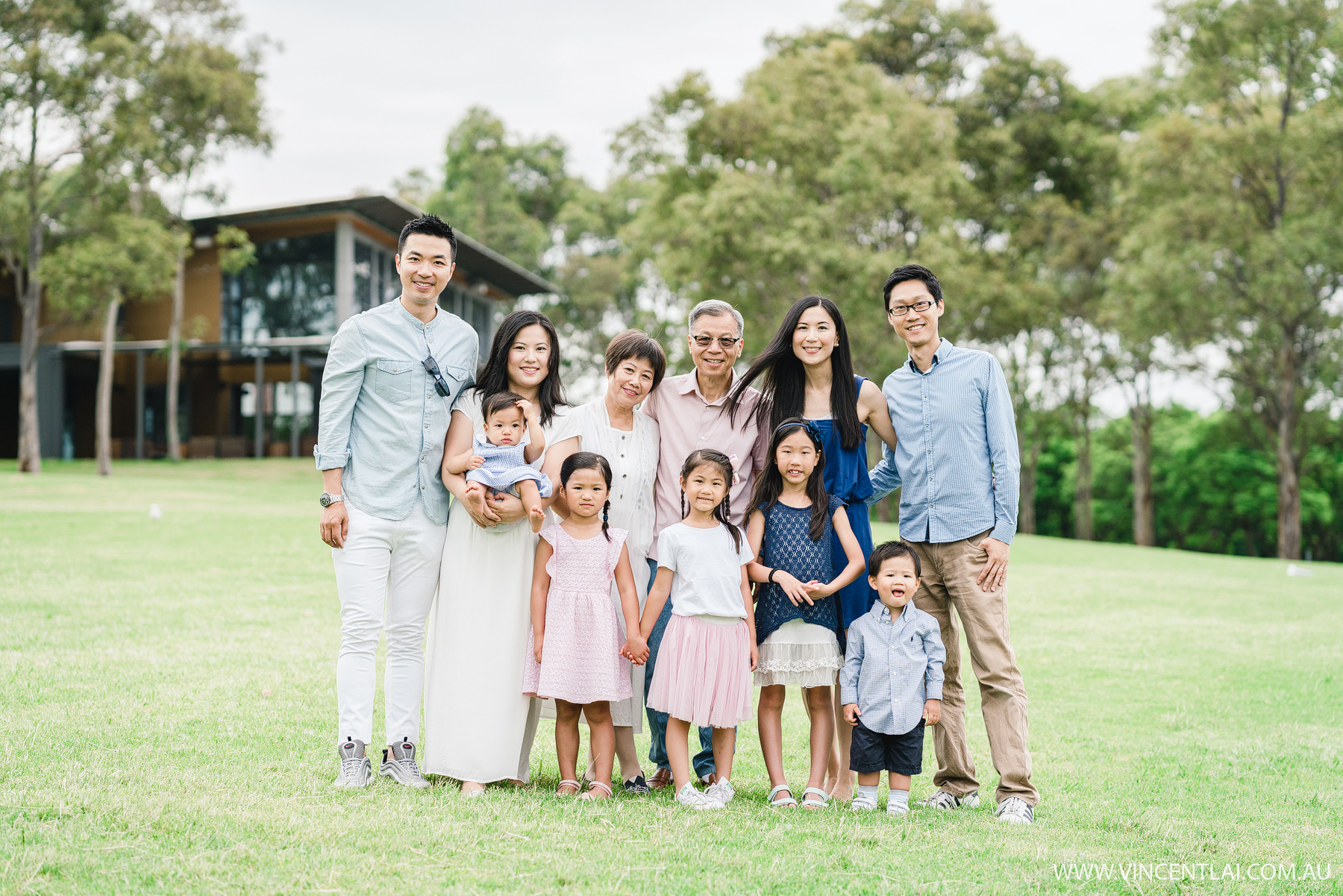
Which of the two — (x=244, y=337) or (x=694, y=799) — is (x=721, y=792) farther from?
(x=244, y=337)

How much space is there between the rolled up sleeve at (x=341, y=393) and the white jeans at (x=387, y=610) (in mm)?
244

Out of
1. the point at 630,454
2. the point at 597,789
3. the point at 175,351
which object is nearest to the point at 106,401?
the point at 175,351

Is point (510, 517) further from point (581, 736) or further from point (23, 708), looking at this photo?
point (23, 708)

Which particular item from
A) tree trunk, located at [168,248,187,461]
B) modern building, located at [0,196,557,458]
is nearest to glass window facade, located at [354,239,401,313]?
modern building, located at [0,196,557,458]

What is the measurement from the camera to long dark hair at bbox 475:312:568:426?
183 inches

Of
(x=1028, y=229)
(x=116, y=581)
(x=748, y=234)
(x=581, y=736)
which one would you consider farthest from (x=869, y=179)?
(x=581, y=736)

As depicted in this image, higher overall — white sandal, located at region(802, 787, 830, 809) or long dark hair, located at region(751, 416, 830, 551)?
long dark hair, located at region(751, 416, 830, 551)

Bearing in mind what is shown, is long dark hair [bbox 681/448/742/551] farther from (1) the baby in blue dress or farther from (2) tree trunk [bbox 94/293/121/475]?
(2) tree trunk [bbox 94/293/121/475]

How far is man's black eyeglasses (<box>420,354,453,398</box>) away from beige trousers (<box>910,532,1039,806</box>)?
2.19 meters

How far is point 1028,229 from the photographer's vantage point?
28.2m

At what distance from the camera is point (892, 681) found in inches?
171

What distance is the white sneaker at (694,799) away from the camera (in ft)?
13.6

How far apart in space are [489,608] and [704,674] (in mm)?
973

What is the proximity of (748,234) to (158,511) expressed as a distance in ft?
43.4
